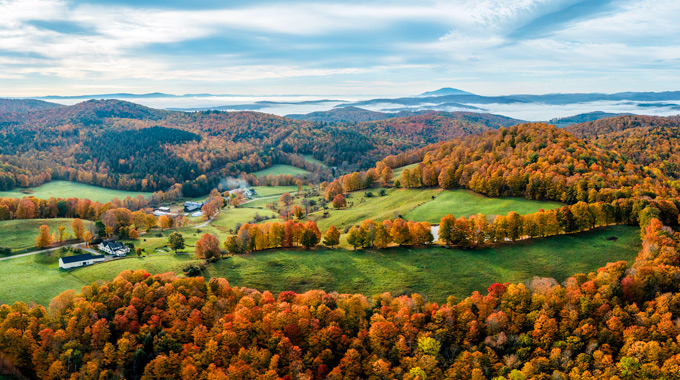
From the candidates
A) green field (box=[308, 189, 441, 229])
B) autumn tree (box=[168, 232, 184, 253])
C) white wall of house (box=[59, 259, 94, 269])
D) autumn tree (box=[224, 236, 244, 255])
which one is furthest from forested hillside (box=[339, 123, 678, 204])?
white wall of house (box=[59, 259, 94, 269])

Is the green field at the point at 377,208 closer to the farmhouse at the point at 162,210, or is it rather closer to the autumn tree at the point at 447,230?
the autumn tree at the point at 447,230

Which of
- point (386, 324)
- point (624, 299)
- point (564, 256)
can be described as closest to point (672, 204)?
point (564, 256)

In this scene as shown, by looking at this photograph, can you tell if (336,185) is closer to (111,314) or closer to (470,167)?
(470,167)

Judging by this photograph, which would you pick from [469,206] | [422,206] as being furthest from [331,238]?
[469,206]

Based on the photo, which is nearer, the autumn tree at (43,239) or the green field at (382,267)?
the green field at (382,267)

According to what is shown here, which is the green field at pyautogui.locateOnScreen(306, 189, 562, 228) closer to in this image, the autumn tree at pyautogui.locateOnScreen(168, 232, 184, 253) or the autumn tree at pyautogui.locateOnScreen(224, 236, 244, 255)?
the autumn tree at pyautogui.locateOnScreen(224, 236, 244, 255)

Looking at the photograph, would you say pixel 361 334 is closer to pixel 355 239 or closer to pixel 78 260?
pixel 355 239

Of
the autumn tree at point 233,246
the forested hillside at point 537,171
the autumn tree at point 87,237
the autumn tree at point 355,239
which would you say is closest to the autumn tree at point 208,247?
the autumn tree at point 233,246
